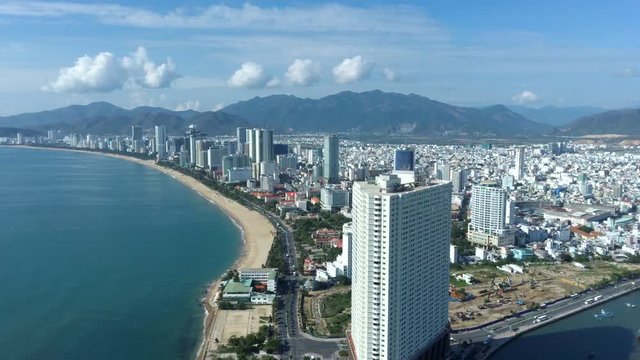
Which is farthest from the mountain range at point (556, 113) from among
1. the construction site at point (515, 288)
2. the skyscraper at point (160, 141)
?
the construction site at point (515, 288)

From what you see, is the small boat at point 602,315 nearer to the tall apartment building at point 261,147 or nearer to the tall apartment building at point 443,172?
the tall apartment building at point 443,172

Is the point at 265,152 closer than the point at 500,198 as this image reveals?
No

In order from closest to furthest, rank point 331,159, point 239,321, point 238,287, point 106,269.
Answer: point 239,321, point 238,287, point 106,269, point 331,159

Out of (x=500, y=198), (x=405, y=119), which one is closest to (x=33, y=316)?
(x=500, y=198)

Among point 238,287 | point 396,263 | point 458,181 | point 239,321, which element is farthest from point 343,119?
point 396,263

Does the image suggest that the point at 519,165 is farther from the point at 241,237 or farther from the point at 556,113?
the point at 556,113

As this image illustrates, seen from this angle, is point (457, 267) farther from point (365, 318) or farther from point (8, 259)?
point (8, 259)
